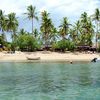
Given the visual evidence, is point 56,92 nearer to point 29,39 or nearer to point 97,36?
point 29,39

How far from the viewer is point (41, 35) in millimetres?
116000

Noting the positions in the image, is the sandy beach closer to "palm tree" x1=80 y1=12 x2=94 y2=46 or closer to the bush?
the bush

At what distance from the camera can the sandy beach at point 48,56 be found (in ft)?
286

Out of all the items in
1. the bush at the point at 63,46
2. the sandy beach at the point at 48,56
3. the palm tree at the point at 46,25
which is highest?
the palm tree at the point at 46,25

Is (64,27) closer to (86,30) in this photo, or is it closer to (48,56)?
(86,30)

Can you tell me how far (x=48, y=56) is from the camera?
302 feet

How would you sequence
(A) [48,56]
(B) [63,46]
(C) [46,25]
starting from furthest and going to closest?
(C) [46,25], (B) [63,46], (A) [48,56]

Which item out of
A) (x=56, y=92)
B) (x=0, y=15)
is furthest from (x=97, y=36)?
(x=56, y=92)

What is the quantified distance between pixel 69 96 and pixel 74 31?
94.3 metres

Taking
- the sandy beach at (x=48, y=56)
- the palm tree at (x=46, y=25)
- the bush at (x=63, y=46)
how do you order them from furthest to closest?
the palm tree at (x=46, y=25) → the bush at (x=63, y=46) → the sandy beach at (x=48, y=56)

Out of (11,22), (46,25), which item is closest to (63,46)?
(46,25)

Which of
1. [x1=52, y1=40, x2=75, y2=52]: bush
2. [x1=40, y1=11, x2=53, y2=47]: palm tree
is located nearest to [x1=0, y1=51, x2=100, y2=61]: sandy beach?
[x1=52, y1=40, x2=75, y2=52]: bush

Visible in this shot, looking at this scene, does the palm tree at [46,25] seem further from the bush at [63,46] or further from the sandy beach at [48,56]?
the sandy beach at [48,56]

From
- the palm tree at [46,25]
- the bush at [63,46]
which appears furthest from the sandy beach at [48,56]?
the palm tree at [46,25]
